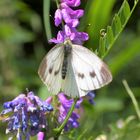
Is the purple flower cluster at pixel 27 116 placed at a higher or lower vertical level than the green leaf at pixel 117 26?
lower

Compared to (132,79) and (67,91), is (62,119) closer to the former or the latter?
(67,91)

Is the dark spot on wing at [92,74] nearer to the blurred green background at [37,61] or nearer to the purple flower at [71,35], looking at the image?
the purple flower at [71,35]

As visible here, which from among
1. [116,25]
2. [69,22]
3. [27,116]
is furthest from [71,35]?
[27,116]

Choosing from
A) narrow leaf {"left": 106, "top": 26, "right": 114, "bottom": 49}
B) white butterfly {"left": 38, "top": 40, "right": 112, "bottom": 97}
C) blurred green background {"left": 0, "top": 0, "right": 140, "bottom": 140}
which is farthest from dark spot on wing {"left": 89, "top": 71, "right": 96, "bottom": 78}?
blurred green background {"left": 0, "top": 0, "right": 140, "bottom": 140}

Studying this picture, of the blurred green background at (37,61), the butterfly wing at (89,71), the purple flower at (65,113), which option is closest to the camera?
the butterfly wing at (89,71)

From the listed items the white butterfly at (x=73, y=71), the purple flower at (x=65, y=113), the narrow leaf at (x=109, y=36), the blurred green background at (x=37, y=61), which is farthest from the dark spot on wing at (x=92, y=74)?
the blurred green background at (x=37, y=61)

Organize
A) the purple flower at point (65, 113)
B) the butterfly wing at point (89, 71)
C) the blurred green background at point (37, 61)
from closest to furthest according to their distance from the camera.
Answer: the butterfly wing at point (89, 71)
the purple flower at point (65, 113)
the blurred green background at point (37, 61)

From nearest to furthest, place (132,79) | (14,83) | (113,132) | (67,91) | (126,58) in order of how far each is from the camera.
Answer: (67,91), (113,132), (126,58), (14,83), (132,79)

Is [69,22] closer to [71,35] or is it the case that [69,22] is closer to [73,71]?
[71,35]

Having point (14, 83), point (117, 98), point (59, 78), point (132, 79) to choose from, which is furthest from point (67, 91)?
point (132, 79)
